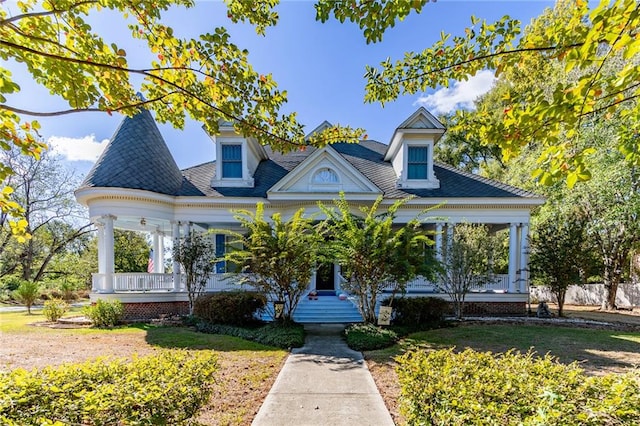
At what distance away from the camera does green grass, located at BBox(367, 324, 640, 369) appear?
6.55 metres

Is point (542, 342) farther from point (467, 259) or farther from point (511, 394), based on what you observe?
point (511, 394)

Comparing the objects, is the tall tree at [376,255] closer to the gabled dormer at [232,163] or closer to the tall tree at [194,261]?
the tall tree at [194,261]

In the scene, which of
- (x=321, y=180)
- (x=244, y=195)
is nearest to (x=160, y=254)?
(x=244, y=195)

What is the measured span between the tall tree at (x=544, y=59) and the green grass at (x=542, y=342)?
525cm

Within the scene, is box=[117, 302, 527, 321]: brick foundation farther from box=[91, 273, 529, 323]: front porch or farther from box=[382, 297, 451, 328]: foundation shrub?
box=[382, 297, 451, 328]: foundation shrub

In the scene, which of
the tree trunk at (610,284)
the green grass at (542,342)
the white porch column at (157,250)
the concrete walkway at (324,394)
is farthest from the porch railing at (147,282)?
the tree trunk at (610,284)

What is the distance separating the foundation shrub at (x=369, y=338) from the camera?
7285mm

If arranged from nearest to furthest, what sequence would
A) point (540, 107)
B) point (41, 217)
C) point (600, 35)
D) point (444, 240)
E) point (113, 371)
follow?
point (600, 35), point (540, 107), point (113, 371), point (444, 240), point (41, 217)

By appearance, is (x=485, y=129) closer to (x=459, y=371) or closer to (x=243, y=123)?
(x=459, y=371)

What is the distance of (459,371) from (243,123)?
12.2ft

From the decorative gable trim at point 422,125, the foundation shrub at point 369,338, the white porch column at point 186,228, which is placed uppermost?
the decorative gable trim at point 422,125

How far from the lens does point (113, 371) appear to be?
3006 millimetres

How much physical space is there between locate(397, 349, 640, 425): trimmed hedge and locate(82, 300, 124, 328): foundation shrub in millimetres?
10647

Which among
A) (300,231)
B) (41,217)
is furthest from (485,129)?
(41,217)
